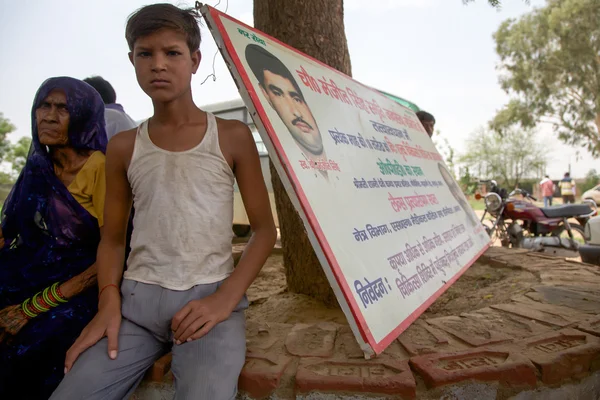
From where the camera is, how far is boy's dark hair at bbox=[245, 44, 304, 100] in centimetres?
145

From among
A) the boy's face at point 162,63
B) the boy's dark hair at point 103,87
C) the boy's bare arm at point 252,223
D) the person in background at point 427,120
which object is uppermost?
the boy's dark hair at point 103,87

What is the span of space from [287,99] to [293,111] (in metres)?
0.05

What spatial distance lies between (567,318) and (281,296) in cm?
154

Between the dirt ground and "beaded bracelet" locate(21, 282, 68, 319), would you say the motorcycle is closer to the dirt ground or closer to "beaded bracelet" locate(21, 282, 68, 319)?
the dirt ground

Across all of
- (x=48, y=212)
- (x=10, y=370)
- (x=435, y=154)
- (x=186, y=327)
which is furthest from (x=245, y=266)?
(x=435, y=154)

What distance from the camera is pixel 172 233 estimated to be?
1.34m

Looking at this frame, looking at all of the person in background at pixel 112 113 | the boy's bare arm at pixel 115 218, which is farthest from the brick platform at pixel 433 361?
the person in background at pixel 112 113

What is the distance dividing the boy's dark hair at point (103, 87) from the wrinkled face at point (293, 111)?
2.06 meters

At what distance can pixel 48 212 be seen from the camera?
5.19 ft

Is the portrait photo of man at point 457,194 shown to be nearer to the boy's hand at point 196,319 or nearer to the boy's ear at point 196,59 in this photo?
the boy's ear at point 196,59

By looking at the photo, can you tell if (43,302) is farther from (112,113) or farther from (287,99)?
(112,113)

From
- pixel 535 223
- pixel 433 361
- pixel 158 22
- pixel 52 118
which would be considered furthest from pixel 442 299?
pixel 535 223

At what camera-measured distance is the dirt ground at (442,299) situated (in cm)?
229

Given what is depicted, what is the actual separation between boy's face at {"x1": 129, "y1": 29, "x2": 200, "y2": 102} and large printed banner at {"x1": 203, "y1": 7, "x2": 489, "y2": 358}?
137mm
